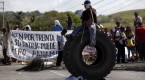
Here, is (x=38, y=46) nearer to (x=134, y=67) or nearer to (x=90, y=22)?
(x=134, y=67)

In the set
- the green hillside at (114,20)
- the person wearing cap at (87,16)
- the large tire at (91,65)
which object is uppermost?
the green hillside at (114,20)

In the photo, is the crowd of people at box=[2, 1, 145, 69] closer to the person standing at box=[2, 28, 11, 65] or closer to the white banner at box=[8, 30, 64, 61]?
the person standing at box=[2, 28, 11, 65]

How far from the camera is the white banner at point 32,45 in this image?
19.3 m

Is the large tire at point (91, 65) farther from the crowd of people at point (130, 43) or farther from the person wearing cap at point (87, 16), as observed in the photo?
the crowd of people at point (130, 43)

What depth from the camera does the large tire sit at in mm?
11414

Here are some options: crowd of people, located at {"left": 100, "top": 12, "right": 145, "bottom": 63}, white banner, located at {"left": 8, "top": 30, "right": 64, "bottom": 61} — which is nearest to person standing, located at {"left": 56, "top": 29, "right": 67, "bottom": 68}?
white banner, located at {"left": 8, "top": 30, "right": 64, "bottom": 61}

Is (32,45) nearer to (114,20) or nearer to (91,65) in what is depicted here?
(91,65)

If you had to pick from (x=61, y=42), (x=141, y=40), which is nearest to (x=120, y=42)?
(x=141, y=40)

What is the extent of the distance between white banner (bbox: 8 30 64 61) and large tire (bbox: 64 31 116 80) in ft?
24.4

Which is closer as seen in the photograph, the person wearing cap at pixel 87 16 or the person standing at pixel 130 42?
the person wearing cap at pixel 87 16

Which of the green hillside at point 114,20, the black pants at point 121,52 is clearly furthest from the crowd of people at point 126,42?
the green hillside at point 114,20

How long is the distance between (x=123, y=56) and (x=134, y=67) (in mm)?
2893

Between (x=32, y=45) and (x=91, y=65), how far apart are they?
806 cm

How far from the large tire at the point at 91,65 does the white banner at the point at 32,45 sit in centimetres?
744
